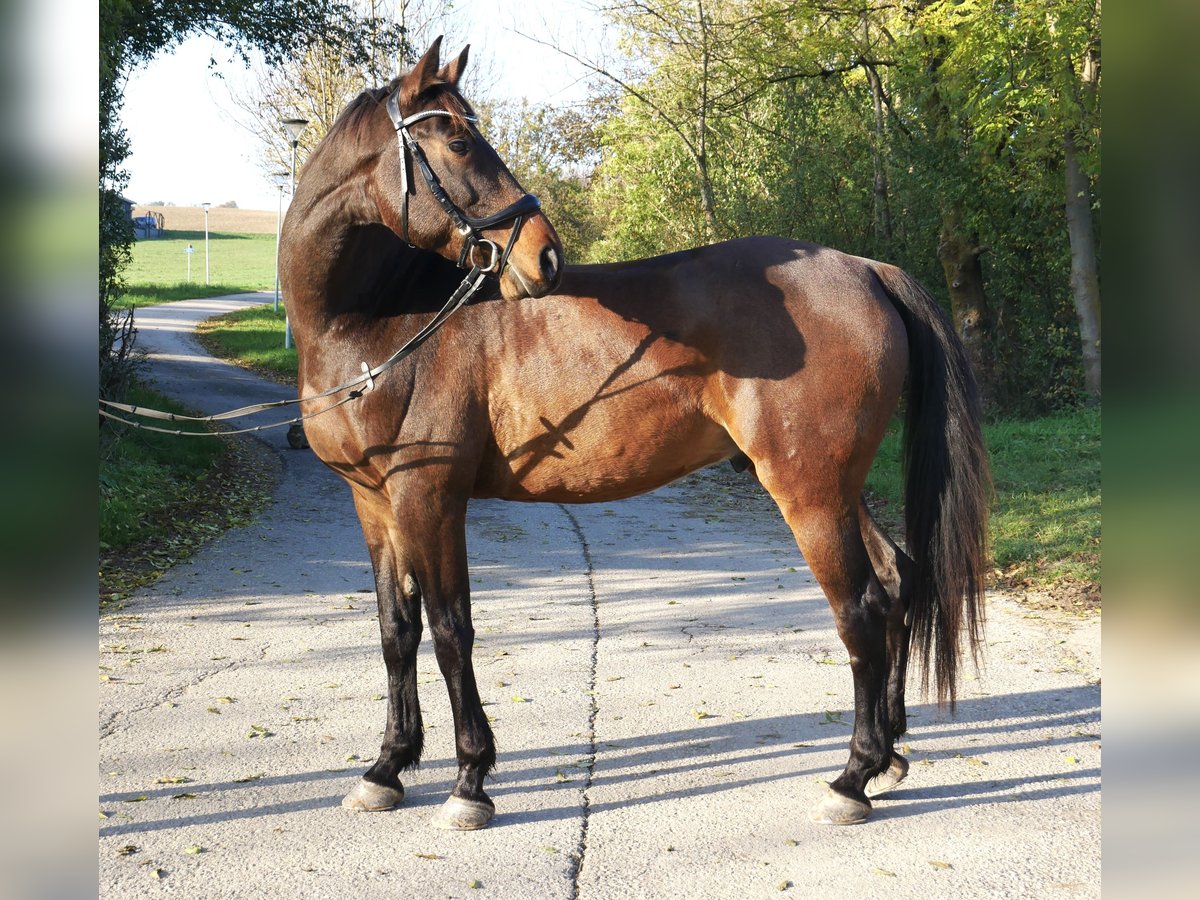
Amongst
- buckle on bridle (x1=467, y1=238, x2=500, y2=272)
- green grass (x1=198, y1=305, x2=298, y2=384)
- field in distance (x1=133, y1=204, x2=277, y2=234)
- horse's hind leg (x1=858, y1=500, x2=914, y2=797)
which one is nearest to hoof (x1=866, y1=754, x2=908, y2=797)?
horse's hind leg (x1=858, y1=500, x2=914, y2=797)

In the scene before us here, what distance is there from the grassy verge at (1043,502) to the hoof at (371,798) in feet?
7.72

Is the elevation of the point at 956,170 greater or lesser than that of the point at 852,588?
greater

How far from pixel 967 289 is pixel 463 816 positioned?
11.9 metres

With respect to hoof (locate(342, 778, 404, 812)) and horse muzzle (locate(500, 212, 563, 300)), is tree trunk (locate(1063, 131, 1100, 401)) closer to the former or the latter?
horse muzzle (locate(500, 212, 563, 300))

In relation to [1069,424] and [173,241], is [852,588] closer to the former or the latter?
[1069,424]

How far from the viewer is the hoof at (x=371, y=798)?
3.56m

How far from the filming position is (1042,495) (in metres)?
8.47

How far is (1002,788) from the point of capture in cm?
373

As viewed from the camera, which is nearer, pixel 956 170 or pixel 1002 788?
pixel 1002 788

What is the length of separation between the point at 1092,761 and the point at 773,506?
6440 mm

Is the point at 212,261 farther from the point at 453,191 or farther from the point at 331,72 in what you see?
the point at 453,191
